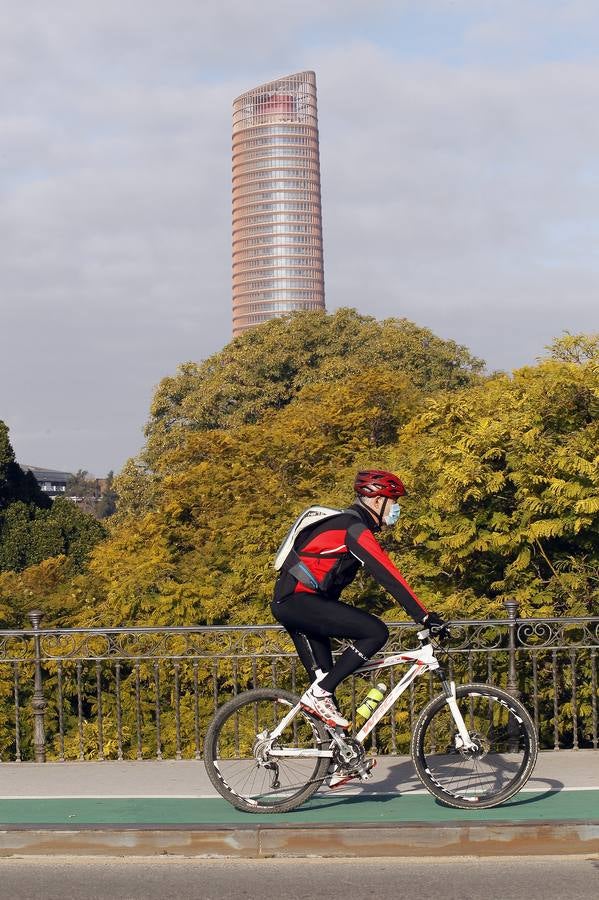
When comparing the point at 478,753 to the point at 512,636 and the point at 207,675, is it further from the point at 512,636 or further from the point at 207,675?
the point at 207,675

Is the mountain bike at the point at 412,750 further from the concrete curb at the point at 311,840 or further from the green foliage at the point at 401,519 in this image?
the green foliage at the point at 401,519

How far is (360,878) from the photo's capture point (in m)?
5.92

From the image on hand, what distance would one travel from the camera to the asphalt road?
18.6 ft

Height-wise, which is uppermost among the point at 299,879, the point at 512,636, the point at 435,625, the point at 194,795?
the point at 435,625

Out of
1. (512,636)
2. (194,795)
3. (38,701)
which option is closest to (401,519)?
(512,636)

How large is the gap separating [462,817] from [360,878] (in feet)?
3.01

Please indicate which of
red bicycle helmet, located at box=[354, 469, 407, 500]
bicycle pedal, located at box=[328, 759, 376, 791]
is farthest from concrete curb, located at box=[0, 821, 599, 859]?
red bicycle helmet, located at box=[354, 469, 407, 500]

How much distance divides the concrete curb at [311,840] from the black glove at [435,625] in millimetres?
1004

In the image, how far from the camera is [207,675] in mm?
19562

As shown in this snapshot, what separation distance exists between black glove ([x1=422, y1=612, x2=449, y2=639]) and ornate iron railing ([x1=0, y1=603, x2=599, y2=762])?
850 millimetres

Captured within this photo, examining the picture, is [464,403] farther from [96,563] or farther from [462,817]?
[96,563]

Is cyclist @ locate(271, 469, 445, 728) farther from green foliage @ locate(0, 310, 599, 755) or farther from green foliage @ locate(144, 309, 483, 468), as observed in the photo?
green foliage @ locate(144, 309, 483, 468)

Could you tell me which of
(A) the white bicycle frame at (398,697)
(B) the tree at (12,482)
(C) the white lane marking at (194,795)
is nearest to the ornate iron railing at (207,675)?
(A) the white bicycle frame at (398,697)

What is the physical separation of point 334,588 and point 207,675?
13.3 m
